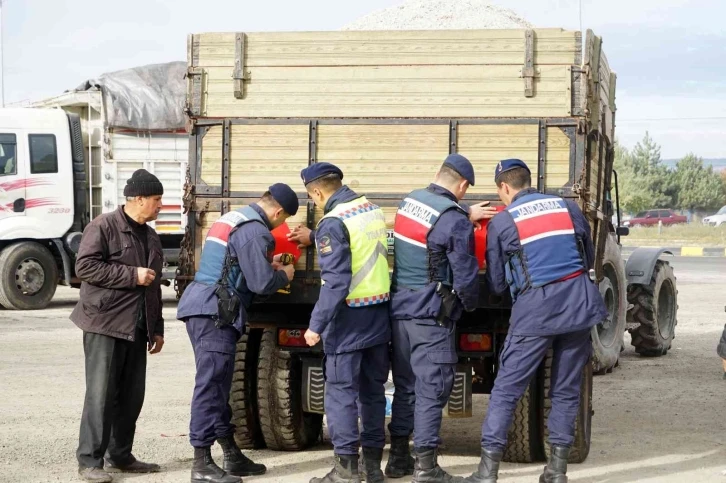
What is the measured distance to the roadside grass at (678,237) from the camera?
39.8m

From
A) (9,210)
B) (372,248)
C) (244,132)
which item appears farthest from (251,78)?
(9,210)

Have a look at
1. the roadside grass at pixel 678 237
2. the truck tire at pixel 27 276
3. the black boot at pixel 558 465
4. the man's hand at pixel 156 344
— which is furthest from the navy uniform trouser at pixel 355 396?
the roadside grass at pixel 678 237

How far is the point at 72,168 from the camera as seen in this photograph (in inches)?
634

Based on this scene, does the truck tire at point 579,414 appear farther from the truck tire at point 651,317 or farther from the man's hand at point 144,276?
the truck tire at point 651,317

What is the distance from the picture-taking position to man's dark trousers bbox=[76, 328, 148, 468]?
6.29 m

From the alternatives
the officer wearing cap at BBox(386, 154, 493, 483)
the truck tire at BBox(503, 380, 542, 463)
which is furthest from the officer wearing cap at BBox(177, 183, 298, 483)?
the truck tire at BBox(503, 380, 542, 463)

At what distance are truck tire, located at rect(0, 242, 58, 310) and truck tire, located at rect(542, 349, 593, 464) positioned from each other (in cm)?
1116

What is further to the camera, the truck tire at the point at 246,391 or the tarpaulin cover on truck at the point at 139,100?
the tarpaulin cover on truck at the point at 139,100

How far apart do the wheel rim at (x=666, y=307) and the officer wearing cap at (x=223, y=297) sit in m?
6.94

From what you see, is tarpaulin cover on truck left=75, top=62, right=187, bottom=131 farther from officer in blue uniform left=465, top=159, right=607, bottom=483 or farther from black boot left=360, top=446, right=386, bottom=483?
officer in blue uniform left=465, top=159, right=607, bottom=483

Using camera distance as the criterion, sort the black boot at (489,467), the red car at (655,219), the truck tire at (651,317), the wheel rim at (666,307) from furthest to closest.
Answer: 1. the red car at (655,219)
2. the wheel rim at (666,307)
3. the truck tire at (651,317)
4. the black boot at (489,467)

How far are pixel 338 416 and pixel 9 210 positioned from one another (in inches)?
438

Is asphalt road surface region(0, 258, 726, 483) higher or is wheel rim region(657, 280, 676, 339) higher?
wheel rim region(657, 280, 676, 339)

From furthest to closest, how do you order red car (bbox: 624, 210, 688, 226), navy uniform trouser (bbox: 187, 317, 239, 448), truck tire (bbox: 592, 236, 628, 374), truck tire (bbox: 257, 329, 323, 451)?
red car (bbox: 624, 210, 688, 226) < truck tire (bbox: 592, 236, 628, 374) < truck tire (bbox: 257, 329, 323, 451) < navy uniform trouser (bbox: 187, 317, 239, 448)
